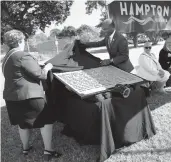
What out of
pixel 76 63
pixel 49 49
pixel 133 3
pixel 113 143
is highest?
pixel 133 3

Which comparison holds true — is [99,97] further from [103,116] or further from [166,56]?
[166,56]

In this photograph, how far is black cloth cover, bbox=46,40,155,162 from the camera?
277 cm

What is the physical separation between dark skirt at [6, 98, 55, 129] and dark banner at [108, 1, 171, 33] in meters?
3.90

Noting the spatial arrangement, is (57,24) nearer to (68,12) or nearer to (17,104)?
(68,12)

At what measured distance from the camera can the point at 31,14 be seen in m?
30.4

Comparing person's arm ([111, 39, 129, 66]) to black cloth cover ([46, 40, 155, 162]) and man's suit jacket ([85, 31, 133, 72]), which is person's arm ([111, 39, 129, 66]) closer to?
man's suit jacket ([85, 31, 133, 72])

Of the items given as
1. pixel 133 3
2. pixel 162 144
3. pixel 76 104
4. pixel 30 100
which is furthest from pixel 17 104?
pixel 133 3

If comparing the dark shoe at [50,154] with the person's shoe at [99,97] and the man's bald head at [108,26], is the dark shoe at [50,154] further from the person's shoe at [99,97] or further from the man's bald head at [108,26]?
the man's bald head at [108,26]

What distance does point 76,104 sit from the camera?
3047 millimetres

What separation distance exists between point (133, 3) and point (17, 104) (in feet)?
16.3

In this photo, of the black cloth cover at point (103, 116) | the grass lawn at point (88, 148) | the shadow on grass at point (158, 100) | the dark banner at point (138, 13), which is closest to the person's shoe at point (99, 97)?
the black cloth cover at point (103, 116)

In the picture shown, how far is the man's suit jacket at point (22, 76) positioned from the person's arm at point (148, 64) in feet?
9.21

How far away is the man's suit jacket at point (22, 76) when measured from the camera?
8.38 ft

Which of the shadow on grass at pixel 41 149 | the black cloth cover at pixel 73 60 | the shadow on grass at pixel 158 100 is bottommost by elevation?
the shadow on grass at pixel 158 100
